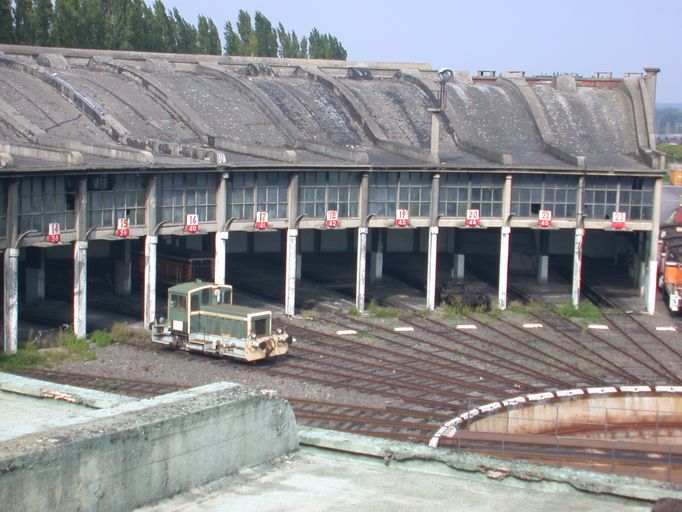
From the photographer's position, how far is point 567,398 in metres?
28.9

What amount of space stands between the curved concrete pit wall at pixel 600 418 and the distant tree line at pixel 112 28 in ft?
157

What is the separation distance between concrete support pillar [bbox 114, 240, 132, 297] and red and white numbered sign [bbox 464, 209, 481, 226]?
522 inches

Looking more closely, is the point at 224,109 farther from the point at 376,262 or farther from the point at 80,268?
the point at 80,268

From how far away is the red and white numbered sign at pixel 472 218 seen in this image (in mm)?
42281

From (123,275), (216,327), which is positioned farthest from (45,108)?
(216,327)

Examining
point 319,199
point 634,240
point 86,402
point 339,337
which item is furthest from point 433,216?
point 86,402

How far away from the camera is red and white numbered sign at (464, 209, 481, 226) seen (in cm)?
4228

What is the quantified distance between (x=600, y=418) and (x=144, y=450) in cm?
2051

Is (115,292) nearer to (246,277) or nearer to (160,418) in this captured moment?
(246,277)

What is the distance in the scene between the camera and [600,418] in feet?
95.7

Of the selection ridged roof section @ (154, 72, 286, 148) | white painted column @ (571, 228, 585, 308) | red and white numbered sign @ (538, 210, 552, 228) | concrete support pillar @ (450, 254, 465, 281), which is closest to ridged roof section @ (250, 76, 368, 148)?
ridged roof section @ (154, 72, 286, 148)

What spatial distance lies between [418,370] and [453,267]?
51.0 ft

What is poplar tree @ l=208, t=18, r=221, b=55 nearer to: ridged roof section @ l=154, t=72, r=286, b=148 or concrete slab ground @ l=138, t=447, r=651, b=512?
ridged roof section @ l=154, t=72, r=286, b=148

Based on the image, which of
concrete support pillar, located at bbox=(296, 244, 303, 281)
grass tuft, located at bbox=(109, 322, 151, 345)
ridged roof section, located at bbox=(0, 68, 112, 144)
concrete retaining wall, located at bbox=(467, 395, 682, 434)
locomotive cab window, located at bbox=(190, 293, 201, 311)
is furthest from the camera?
concrete support pillar, located at bbox=(296, 244, 303, 281)
